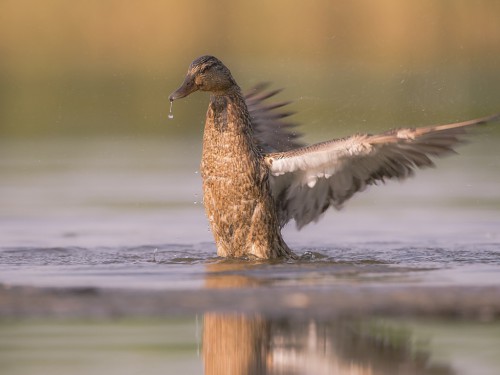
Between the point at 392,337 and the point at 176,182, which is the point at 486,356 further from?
the point at 176,182

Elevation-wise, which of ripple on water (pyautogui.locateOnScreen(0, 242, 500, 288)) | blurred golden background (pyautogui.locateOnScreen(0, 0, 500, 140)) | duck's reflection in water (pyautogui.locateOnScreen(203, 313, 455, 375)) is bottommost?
duck's reflection in water (pyautogui.locateOnScreen(203, 313, 455, 375))

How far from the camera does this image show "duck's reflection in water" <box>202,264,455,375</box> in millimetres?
5797

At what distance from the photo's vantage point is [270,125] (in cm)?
1083

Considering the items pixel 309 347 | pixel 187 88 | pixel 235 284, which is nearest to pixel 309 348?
pixel 309 347

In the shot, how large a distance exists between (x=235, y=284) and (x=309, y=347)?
5.73 feet

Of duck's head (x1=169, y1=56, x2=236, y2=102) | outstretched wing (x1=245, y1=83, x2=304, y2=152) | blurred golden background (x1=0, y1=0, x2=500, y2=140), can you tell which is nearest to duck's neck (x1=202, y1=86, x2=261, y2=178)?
duck's head (x1=169, y1=56, x2=236, y2=102)

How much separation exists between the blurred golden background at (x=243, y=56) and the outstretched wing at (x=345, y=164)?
28.8 ft

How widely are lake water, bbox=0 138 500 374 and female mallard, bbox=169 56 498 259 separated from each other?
30cm

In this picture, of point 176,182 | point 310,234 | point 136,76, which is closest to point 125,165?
point 176,182

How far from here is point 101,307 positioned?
6953mm

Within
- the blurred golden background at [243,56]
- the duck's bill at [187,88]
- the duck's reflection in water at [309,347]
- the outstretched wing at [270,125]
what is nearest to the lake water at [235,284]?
the duck's reflection in water at [309,347]

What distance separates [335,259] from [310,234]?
1.63 meters

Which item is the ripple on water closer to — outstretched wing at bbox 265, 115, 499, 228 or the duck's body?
the duck's body

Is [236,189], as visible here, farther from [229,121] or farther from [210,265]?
[210,265]
